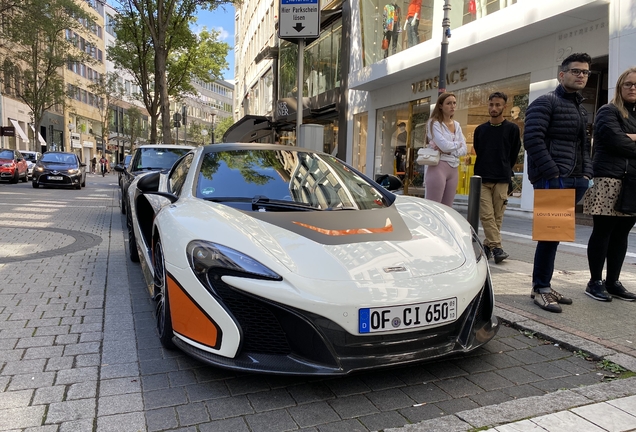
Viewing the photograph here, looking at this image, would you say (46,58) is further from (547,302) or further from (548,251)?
(547,302)

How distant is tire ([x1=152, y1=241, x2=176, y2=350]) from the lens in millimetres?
2707

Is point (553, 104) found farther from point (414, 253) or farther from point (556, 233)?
point (414, 253)

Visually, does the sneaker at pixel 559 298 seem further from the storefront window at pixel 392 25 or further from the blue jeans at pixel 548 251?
the storefront window at pixel 392 25

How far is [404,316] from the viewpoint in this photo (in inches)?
90.7

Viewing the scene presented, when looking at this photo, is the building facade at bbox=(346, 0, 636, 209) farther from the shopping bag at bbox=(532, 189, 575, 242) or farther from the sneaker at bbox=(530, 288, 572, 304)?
the sneaker at bbox=(530, 288, 572, 304)

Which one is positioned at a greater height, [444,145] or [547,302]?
[444,145]

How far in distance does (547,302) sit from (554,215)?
2.30ft

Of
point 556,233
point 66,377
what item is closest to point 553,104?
point 556,233

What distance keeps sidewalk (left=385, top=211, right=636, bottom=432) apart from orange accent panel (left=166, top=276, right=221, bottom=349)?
996mm

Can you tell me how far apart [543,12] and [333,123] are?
528 inches

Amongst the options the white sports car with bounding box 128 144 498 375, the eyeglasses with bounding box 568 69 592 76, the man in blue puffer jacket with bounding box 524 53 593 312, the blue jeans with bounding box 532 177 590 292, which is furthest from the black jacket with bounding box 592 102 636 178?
the white sports car with bounding box 128 144 498 375

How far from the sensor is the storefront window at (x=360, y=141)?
19.6m

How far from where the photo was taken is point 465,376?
265cm

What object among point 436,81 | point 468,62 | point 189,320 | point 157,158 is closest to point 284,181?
point 189,320
